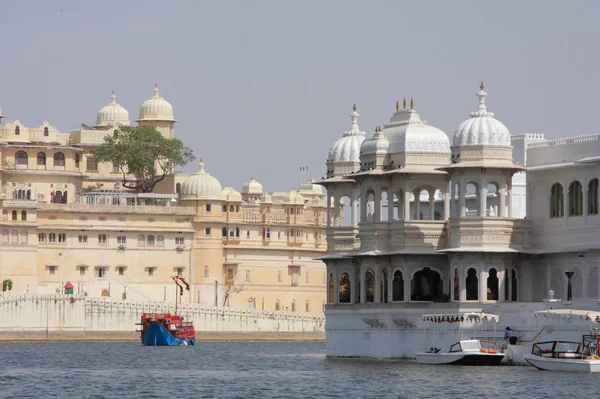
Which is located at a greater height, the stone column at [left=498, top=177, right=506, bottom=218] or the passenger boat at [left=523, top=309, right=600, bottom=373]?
the stone column at [left=498, top=177, right=506, bottom=218]

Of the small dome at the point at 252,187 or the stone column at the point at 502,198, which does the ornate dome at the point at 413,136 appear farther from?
the small dome at the point at 252,187

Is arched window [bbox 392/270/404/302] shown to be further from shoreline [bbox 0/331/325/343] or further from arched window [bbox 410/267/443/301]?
shoreline [bbox 0/331/325/343]

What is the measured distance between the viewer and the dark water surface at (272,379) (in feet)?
196

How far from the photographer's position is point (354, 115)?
83562mm

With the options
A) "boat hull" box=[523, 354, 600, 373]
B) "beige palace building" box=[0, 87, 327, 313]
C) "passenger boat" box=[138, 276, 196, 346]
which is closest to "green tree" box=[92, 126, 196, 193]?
"beige palace building" box=[0, 87, 327, 313]

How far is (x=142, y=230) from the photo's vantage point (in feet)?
463

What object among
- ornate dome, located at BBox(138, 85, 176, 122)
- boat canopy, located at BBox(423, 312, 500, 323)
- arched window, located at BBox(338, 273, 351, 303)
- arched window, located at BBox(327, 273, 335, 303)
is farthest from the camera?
ornate dome, located at BBox(138, 85, 176, 122)

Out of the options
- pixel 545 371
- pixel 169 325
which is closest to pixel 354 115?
pixel 545 371

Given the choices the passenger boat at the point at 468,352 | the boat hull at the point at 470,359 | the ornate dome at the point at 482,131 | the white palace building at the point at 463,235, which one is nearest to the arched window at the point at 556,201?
the white palace building at the point at 463,235

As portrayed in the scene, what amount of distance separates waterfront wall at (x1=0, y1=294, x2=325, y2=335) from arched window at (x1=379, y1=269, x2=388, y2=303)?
5374 cm

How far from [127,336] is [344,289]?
169 ft

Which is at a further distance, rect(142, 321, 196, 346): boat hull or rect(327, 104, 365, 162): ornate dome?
rect(142, 321, 196, 346): boat hull

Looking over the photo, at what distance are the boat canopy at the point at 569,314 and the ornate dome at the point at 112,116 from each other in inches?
3756

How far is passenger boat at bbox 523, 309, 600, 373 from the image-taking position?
210 feet
